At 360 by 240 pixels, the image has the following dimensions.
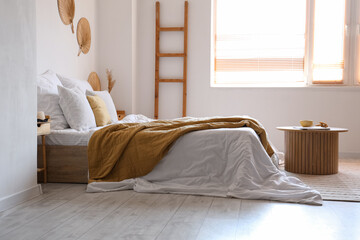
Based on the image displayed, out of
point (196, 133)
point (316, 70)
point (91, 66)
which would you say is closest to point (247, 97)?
point (316, 70)

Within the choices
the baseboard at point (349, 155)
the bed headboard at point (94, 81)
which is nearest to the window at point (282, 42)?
the baseboard at point (349, 155)

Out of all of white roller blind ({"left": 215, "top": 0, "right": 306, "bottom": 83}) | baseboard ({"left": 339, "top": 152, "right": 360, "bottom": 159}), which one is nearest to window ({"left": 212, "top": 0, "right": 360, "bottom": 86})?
white roller blind ({"left": 215, "top": 0, "right": 306, "bottom": 83})

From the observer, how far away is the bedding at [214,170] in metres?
2.98

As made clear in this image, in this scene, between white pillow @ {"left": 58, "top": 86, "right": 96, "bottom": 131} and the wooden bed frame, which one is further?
white pillow @ {"left": 58, "top": 86, "right": 96, "bottom": 131}

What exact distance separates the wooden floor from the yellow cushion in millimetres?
1155

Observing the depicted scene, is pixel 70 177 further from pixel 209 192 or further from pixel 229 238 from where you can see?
pixel 229 238

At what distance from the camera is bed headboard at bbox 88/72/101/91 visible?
5.50 metres

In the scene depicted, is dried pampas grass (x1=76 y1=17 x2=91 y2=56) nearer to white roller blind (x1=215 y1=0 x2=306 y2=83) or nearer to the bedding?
white roller blind (x1=215 y1=0 x2=306 y2=83)

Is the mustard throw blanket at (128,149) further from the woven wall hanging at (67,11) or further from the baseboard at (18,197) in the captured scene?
the woven wall hanging at (67,11)

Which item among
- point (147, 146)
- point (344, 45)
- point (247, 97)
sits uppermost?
point (344, 45)

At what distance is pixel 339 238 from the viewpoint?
206 centimetres

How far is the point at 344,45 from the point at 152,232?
4508mm

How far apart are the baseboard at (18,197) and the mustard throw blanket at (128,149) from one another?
0.45m

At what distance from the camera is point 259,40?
585 centimetres
